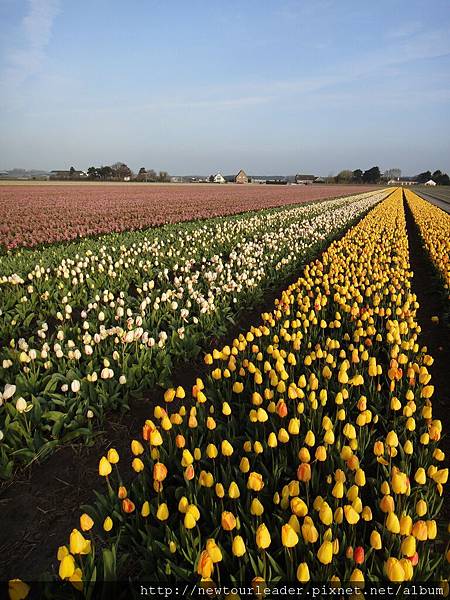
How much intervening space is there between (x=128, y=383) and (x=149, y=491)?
5.98 ft

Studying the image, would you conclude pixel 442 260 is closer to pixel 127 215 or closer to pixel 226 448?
pixel 226 448

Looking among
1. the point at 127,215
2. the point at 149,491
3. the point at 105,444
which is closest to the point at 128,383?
the point at 105,444

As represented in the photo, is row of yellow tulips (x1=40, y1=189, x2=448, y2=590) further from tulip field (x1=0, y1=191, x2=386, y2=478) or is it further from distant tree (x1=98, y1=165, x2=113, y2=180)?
distant tree (x1=98, y1=165, x2=113, y2=180)

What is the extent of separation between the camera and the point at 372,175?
500 feet

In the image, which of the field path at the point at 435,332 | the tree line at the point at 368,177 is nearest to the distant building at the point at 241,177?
the tree line at the point at 368,177

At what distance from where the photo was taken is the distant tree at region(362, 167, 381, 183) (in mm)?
151625

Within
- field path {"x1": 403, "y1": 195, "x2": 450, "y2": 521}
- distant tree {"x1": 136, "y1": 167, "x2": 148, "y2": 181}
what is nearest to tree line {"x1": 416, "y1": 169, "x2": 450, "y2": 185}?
distant tree {"x1": 136, "y1": 167, "x2": 148, "y2": 181}

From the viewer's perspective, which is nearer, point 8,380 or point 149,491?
point 149,491

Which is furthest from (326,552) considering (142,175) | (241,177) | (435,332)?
(241,177)

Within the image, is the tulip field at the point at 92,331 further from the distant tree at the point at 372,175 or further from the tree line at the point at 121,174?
the distant tree at the point at 372,175

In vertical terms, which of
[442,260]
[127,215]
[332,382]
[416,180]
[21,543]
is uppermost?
[416,180]

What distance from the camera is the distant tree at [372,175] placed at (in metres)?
152

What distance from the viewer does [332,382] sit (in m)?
4.03

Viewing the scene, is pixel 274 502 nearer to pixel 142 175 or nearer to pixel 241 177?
pixel 142 175
